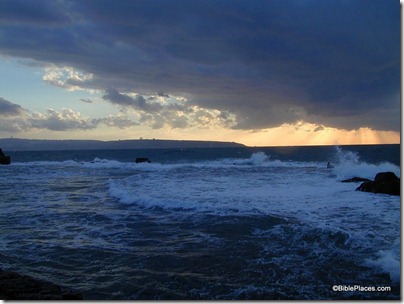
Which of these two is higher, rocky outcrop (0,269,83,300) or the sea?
rocky outcrop (0,269,83,300)

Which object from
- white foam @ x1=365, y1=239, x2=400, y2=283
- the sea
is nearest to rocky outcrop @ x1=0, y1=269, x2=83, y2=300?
the sea

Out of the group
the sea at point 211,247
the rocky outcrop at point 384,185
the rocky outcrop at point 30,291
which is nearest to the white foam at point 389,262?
the sea at point 211,247

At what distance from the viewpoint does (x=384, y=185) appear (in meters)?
14.8

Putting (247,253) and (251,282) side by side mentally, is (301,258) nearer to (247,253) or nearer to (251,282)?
(247,253)

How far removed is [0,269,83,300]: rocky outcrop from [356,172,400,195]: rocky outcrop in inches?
549

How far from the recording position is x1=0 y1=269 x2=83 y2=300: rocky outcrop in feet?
14.1

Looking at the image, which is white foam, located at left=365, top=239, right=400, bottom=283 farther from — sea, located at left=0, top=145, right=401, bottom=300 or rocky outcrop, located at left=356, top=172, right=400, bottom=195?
rocky outcrop, located at left=356, top=172, right=400, bottom=195

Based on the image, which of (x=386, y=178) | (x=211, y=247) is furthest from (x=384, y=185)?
(x=211, y=247)

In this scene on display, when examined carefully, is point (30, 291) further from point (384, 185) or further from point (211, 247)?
point (384, 185)

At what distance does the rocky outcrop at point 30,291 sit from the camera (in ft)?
14.1

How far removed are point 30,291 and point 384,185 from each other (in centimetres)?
1462

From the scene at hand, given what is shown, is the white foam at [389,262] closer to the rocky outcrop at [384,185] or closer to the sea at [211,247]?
the sea at [211,247]

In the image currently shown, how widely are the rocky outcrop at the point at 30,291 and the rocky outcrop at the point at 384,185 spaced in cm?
1395

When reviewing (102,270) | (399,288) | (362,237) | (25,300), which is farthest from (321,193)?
(25,300)
